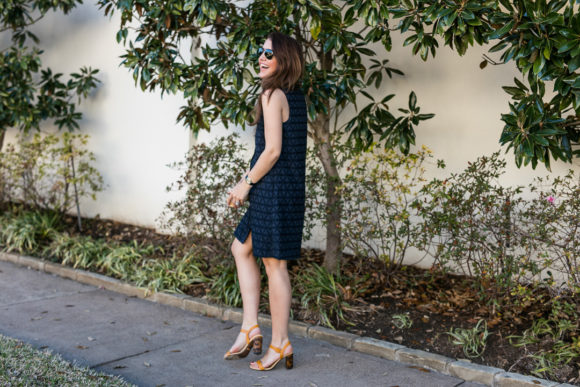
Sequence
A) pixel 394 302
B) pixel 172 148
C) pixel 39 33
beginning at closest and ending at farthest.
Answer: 1. pixel 394 302
2. pixel 172 148
3. pixel 39 33

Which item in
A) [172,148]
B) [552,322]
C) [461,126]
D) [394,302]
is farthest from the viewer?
[172,148]

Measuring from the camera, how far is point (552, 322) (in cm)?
494

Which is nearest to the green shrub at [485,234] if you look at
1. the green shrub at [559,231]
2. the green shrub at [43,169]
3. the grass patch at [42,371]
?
the green shrub at [559,231]

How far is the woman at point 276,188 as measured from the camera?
4164 millimetres

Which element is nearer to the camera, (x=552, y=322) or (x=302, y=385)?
(x=302, y=385)

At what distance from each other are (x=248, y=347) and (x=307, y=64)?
250 cm

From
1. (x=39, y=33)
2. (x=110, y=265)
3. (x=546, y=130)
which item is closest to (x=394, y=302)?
(x=546, y=130)

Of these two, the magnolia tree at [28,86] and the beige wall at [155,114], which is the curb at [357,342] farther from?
the magnolia tree at [28,86]

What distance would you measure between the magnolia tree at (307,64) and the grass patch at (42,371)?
7.94ft

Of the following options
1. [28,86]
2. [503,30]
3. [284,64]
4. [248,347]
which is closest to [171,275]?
[248,347]

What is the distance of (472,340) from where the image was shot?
183 inches

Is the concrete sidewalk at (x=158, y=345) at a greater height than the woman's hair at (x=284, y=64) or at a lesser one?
lesser

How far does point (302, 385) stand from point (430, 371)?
0.95 m

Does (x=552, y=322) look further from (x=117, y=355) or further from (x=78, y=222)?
(x=78, y=222)
